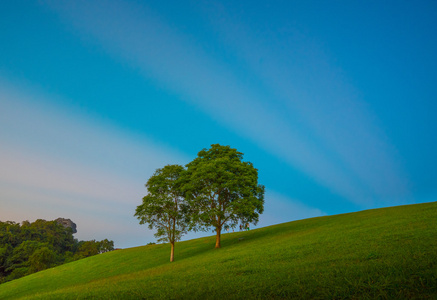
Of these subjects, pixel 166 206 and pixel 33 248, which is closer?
pixel 166 206

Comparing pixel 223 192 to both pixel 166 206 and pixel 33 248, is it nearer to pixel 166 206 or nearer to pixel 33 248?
pixel 166 206

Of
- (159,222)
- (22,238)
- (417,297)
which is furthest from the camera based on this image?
(22,238)

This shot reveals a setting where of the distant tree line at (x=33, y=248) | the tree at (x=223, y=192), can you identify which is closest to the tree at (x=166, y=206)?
the tree at (x=223, y=192)

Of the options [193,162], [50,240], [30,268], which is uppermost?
[193,162]

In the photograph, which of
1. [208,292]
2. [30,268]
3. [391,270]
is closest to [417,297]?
[391,270]

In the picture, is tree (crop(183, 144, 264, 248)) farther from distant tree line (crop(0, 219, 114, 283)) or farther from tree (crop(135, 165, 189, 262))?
distant tree line (crop(0, 219, 114, 283))

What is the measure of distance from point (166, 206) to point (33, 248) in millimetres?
111564

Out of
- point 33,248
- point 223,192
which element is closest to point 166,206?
point 223,192

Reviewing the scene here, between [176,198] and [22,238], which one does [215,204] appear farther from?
[22,238]

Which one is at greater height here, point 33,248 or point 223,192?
point 223,192

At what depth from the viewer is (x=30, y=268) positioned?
305ft

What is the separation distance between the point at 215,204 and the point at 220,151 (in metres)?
10.7

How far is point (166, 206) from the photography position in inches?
1563

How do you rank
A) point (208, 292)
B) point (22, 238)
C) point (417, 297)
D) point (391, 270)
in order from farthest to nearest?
point (22, 238)
point (208, 292)
point (391, 270)
point (417, 297)
